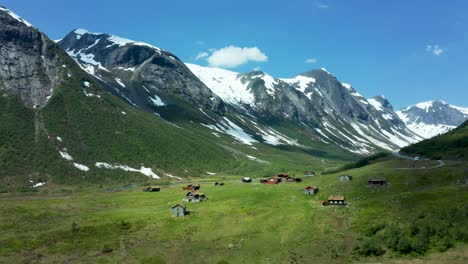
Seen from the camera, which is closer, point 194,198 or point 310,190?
point 310,190

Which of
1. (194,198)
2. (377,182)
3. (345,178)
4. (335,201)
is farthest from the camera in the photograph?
(345,178)

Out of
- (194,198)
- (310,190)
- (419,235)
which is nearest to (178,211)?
(194,198)

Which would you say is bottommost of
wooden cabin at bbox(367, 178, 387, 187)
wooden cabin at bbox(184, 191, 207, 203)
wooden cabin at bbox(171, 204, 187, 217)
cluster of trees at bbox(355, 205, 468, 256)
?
cluster of trees at bbox(355, 205, 468, 256)

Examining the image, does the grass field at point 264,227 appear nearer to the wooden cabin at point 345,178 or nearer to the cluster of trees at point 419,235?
the cluster of trees at point 419,235

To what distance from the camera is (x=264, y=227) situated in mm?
102875

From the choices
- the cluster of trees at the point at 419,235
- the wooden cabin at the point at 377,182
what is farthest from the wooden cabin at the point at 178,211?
the wooden cabin at the point at 377,182

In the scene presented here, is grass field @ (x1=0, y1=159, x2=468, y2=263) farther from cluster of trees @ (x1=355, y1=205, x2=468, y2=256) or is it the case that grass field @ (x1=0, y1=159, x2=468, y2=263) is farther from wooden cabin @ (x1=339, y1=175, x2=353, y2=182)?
wooden cabin @ (x1=339, y1=175, x2=353, y2=182)

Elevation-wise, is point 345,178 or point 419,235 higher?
point 345,178

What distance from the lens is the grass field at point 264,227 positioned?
86250 mm

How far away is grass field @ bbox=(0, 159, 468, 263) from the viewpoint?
86.2m

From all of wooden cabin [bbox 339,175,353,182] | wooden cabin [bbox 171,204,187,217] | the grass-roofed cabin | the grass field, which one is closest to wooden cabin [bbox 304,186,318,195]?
the grass field

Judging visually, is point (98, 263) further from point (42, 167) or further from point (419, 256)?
point (42, 167)

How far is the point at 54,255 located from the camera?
3519 inches

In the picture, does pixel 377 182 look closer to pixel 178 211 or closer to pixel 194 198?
pixel 194 198
